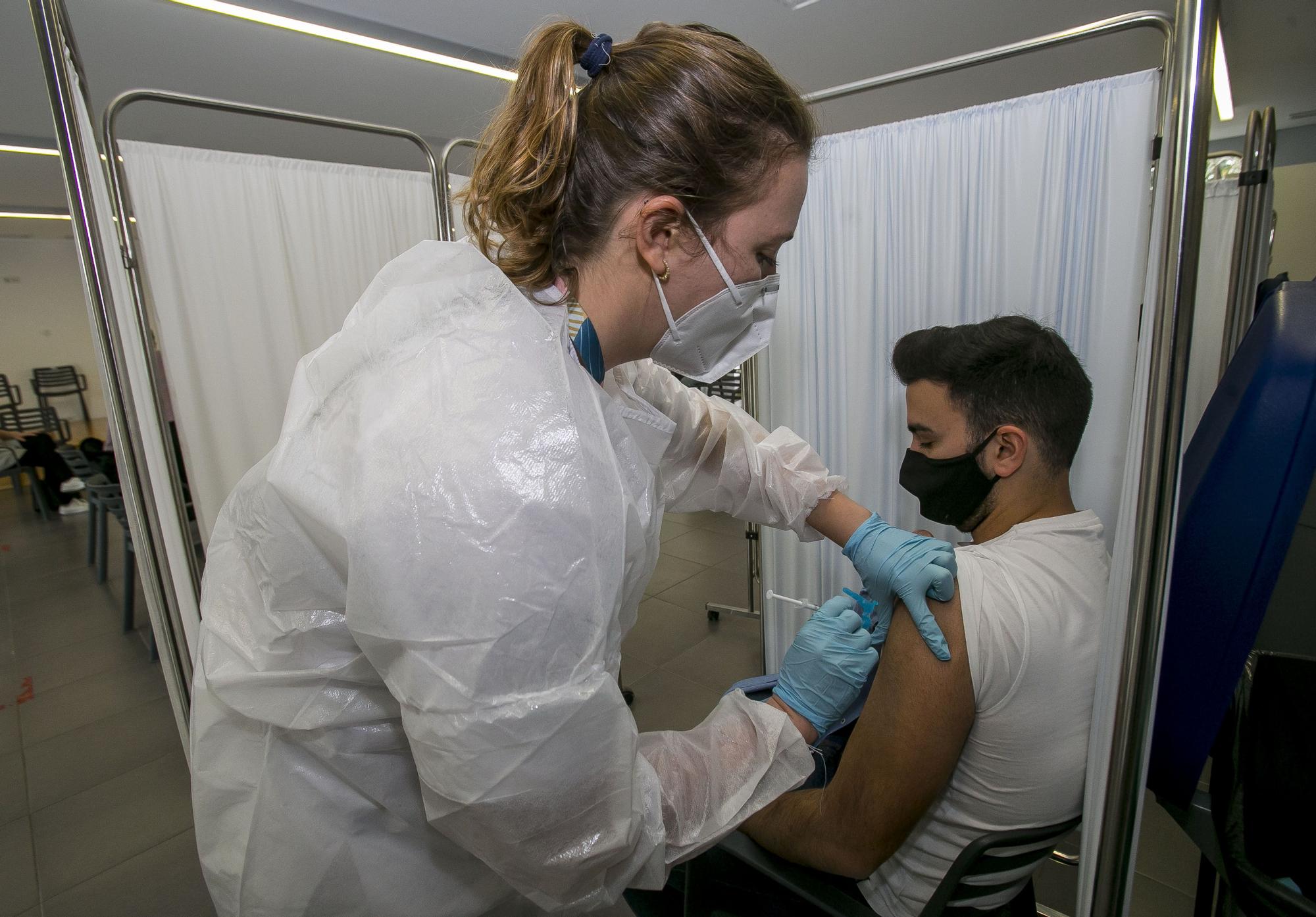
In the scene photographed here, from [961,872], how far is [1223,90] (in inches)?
243

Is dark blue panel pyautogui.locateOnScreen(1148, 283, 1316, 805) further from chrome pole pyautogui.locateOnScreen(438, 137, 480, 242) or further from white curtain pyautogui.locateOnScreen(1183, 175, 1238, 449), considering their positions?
chrome pole pyautogui.locateOnScreen(438, 137, 480, 242)

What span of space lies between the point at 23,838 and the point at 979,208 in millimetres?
3101

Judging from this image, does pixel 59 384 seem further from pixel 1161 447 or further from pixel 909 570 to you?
pixel 1161 447

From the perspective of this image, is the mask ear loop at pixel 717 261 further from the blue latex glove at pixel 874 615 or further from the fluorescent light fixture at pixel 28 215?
the fluorescent light fixture at pixel 28 215

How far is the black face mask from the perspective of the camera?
116cm

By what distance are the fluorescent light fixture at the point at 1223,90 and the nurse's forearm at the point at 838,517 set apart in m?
3.67

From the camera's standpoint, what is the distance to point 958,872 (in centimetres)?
87

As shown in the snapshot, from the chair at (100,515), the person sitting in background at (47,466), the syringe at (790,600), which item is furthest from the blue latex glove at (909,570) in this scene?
the person sitting in background at (47,466)

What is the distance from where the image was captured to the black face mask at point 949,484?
116cm

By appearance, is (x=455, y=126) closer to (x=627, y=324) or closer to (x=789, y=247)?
(x=789, y=247)

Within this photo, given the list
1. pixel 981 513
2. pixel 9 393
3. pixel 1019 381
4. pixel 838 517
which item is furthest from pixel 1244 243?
pixel 9 393

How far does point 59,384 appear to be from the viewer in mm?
8359

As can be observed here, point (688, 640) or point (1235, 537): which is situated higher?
point (1235, 537)

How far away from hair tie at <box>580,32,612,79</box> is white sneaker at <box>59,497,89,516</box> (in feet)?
21.5
